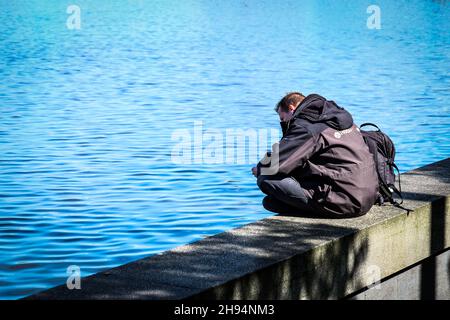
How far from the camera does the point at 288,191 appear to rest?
6.57m

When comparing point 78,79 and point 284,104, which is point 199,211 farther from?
point 78,79

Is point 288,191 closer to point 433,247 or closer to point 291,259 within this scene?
point 433,247

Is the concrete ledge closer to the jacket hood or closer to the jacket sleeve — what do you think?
the jacket sleeve

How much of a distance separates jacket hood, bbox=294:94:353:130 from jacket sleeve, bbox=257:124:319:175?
110mm

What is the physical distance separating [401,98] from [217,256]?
1611cm

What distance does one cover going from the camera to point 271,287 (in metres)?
5.22

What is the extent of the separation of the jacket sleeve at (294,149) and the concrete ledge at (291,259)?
1.21 ft

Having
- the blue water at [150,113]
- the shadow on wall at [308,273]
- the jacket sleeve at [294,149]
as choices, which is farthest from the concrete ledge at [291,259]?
the blue water at [150,113]

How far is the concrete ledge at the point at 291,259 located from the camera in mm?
4949

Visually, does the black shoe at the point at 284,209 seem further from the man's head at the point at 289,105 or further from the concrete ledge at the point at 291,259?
the man's head at the point at 289,105

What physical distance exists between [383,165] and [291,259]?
67.2 inches

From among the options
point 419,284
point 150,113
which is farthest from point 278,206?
point 150,113

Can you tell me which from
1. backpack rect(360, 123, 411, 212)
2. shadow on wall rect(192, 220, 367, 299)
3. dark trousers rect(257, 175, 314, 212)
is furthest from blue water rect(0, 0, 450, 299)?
shadow on wall rect(192, 220, 367, 299)

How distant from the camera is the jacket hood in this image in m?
6.44
